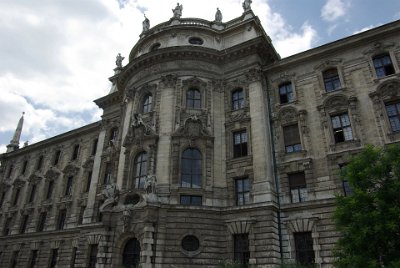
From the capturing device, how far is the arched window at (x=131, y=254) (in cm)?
2275

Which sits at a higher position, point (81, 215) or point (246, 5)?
point (246, 5)

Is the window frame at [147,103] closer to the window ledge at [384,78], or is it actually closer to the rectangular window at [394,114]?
the window ledge at [384,78]

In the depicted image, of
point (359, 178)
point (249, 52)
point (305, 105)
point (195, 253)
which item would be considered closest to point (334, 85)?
point (305, 105)

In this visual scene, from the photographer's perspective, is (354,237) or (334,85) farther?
(334,85)

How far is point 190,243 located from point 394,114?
1565cm

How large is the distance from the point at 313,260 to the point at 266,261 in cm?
284

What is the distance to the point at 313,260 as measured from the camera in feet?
66.5

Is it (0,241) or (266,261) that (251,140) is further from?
(0,241)

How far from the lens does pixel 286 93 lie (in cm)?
2652

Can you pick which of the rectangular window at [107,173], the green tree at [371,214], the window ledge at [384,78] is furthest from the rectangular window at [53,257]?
Answer: the window ledge at [384,78]

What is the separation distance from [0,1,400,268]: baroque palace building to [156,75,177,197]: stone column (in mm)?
86

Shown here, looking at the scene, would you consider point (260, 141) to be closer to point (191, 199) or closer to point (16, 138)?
point (191, 199)

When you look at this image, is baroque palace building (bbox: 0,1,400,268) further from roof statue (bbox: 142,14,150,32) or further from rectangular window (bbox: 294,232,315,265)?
roof statue (bbox: 142,14,150,32)

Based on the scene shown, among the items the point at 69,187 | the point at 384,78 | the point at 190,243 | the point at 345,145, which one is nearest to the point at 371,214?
the point at 345,145
